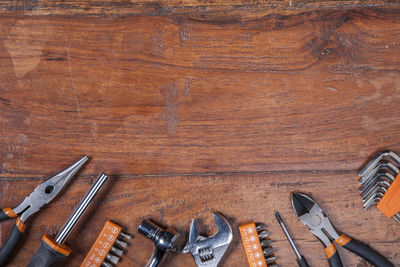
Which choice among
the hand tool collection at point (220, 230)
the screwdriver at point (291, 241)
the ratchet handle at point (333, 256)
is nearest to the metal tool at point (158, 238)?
the hand tool collection at point (220, 230)

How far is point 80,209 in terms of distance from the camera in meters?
0.85

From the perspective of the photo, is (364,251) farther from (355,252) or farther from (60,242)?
(60,242)

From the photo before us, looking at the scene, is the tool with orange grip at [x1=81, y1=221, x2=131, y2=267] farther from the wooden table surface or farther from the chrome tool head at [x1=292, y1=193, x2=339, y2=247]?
the chrome tool head at [x1=292, y1=193, x2=339, y2=247]

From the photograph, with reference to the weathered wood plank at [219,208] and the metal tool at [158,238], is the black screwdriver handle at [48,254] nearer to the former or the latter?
the weathered wood plank at [219,208]

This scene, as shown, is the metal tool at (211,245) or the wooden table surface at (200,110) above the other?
the wooden table surface at (200,110)

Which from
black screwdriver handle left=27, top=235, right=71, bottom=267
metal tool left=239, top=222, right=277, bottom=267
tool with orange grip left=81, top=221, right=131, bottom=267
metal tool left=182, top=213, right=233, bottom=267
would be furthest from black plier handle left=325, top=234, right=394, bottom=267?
black screwdriver handle left=27, top=235, right=71, bottom=267

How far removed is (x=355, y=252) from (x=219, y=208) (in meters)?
0.35

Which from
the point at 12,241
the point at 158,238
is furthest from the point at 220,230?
the point at 12,241

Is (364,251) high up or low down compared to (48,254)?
up

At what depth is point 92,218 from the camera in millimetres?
893

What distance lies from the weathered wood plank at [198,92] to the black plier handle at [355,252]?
18cm

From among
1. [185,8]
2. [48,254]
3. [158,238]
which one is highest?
[185,8]

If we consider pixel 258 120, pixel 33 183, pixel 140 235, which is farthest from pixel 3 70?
pixel 258 120

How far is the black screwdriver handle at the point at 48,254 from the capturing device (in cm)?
81
